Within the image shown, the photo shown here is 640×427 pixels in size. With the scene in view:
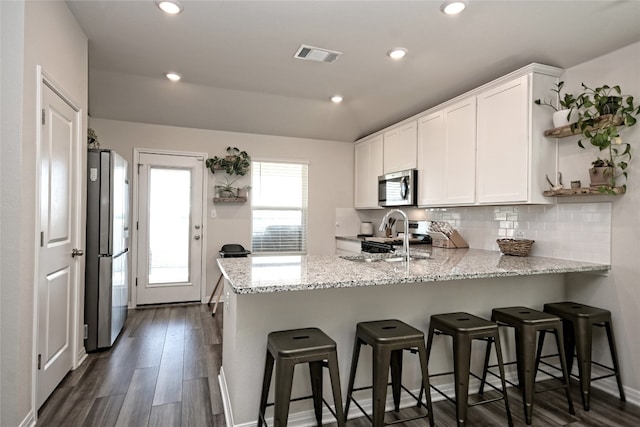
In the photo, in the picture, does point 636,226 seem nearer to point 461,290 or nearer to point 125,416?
point 461,290

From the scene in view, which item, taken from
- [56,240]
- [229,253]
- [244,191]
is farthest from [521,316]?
[244,191]

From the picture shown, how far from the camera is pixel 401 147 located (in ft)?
13.9

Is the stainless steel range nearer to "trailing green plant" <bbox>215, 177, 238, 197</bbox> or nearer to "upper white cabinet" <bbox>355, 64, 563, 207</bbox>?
"upper white cabinet" <bbox>355, 64, 563, 207</bbox>

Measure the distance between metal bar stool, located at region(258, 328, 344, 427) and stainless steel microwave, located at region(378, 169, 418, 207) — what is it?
2.44m

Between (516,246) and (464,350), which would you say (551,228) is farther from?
(464,350)

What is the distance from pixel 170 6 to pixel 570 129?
9.36 ft

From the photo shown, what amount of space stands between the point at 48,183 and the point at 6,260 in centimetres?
57

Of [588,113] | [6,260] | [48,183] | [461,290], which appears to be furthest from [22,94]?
Answer: [588,113]

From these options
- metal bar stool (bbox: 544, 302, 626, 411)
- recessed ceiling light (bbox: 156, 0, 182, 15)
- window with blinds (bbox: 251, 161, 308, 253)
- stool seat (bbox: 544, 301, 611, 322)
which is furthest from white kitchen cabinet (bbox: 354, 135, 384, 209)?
recessed ceiling light (bbox: 156, 0, 182, 15)

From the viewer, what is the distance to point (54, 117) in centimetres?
228

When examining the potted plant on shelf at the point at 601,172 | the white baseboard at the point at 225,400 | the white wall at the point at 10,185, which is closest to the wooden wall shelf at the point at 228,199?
the white baseboard at the point at 225,400

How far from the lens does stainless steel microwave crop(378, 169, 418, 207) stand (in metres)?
3.96

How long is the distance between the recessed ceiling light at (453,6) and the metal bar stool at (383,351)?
193cm

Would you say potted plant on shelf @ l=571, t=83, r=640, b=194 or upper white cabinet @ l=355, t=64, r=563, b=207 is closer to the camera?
potted plant on shelf @ l=571, t=83, r=640, b=194
